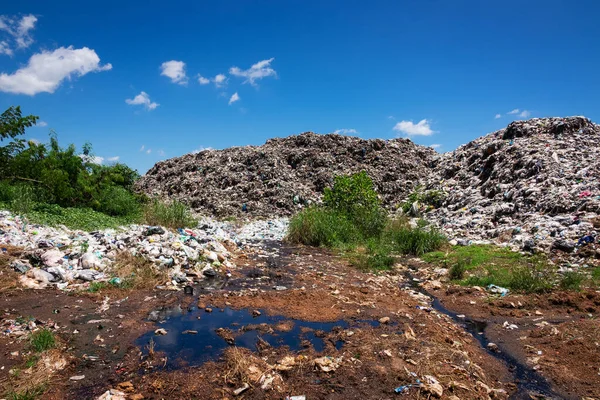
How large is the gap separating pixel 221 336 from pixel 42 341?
150cm

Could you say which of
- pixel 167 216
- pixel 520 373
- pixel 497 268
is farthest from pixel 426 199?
pixel 520 373

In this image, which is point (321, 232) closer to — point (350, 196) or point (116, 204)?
point (350, 196)

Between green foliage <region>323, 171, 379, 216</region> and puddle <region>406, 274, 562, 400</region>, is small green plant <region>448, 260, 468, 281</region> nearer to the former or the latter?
puddle <region>406, 274, 562, 400</region>

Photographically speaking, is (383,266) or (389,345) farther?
(383,266)

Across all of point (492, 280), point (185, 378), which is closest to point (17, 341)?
point (185, 378)

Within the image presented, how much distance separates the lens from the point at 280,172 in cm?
1446

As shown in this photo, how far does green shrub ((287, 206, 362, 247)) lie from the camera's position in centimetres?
841

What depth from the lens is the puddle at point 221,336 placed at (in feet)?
10.9

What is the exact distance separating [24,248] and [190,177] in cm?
994

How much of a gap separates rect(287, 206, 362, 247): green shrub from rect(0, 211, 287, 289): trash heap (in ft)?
6.10

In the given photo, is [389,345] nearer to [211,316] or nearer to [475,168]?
[211,316]

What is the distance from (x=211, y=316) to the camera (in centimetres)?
419

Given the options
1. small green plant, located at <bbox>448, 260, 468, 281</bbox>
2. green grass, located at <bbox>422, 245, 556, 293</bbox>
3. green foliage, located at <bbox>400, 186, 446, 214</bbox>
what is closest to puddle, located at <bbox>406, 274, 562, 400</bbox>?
green grass, located at <bbox>422, 245, 556, 293</bbox>

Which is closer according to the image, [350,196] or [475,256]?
[475,256]
